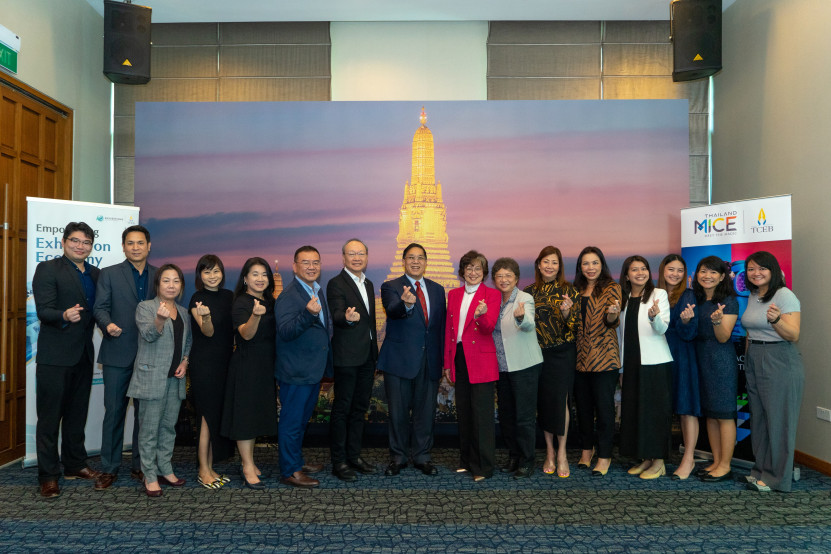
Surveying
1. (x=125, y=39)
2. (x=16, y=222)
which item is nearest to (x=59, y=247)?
(x=16, y=222)

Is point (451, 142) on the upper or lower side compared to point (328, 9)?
lower

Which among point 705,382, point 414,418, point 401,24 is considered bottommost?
point 414,418

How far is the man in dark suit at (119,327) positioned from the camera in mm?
3652

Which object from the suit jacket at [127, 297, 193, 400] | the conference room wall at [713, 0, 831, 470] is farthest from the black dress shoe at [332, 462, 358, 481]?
the conference room wall at [713, 0, 831, 470]

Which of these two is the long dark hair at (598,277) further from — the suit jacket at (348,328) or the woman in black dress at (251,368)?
the woman in black dress at (251,368)

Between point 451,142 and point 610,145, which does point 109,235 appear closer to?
point 451,142

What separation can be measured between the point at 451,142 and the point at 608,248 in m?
1.80

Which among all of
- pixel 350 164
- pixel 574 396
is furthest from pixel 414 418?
pixel 350 164

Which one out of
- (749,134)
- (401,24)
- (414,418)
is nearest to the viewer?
(414,418)

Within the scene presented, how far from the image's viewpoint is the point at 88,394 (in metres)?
3.82

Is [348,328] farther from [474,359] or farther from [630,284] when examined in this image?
[630,284]

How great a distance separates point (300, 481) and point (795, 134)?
462 centimetres

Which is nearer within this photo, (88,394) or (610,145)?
(88,394)

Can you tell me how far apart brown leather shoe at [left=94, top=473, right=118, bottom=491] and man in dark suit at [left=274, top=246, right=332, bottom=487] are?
1121 mm
